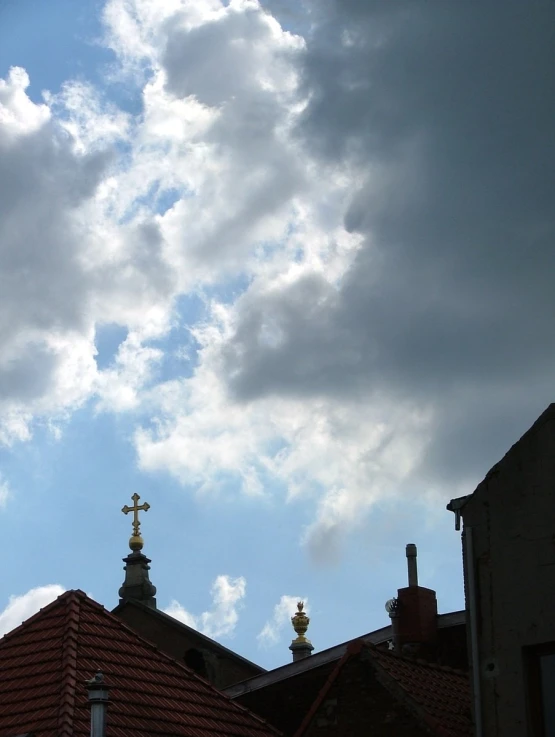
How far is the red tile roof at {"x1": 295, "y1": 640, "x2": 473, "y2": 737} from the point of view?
811 inches

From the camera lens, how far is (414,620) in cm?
2844

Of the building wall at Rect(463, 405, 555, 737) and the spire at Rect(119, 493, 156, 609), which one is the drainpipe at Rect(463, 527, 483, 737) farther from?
the spire at Rect(119, 493, 156, 609)

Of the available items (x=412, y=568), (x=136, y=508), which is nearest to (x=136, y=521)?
(x=136, y=508)

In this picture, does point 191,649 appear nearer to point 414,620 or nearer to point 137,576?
point 137,576

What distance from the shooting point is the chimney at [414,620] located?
28.2 metres

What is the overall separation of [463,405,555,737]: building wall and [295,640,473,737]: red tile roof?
6.59 ft

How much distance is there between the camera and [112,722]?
21.1m

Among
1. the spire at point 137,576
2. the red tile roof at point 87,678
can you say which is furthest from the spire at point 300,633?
the red tile roof at point 87,678

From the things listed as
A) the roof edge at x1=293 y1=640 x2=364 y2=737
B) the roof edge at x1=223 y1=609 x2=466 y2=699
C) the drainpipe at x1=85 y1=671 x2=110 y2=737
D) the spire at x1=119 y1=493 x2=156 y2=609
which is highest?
the spire at x1=119 y1=493 x2=156 y2=609

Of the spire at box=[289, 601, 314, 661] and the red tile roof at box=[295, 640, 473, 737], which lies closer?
the red tile roof at box=[295, 640, 473, 737]

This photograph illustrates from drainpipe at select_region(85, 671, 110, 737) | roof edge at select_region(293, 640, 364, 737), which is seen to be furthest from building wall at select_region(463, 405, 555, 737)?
drainpipe at select_region(85, 671, 110, 737)

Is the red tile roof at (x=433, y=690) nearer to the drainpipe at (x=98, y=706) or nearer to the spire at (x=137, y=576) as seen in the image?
the drainpipe at (x=98, y=706)

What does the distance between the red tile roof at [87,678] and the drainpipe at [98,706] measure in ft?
2.75

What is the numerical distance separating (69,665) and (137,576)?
1394 centimetres
